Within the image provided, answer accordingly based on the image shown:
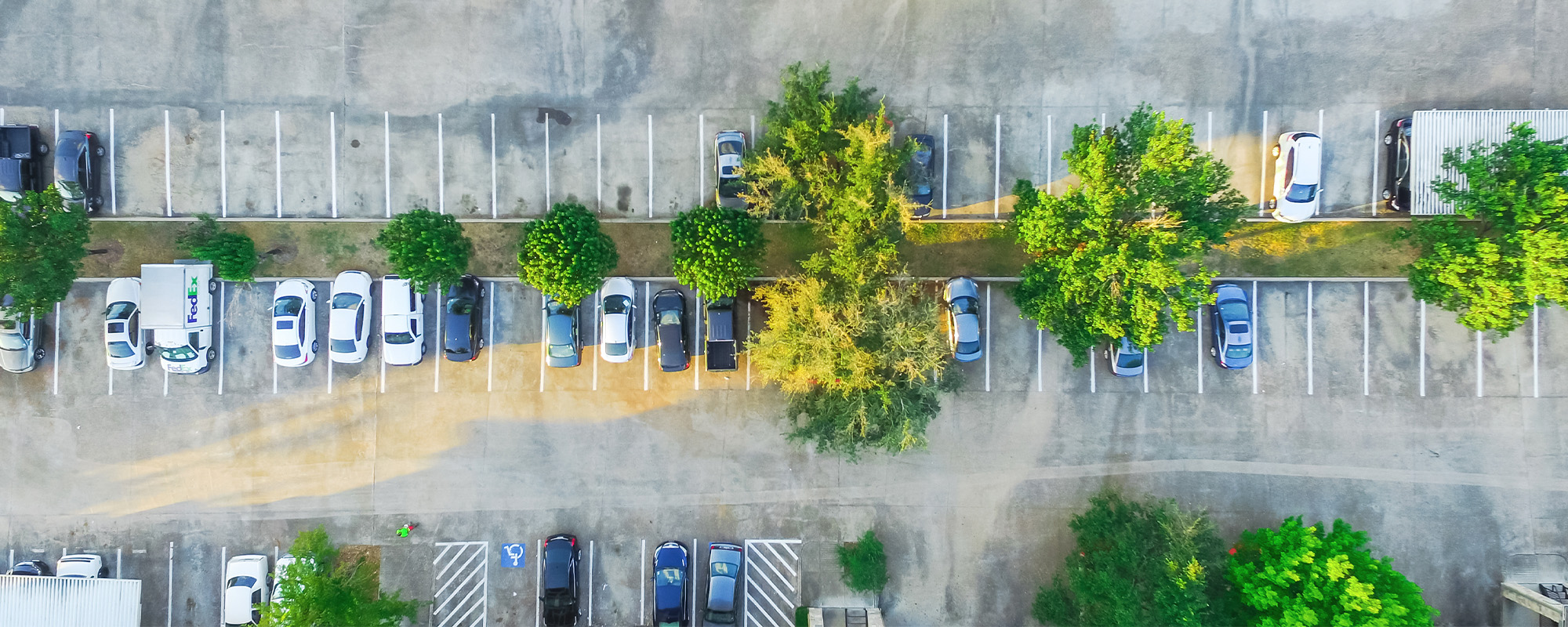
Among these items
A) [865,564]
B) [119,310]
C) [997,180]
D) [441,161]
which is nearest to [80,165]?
[119,310]

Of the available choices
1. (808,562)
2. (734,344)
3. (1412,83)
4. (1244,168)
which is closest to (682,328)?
(734,344)

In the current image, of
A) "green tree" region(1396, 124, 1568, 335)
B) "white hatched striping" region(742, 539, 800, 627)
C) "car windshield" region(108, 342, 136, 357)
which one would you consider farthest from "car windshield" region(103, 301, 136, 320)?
"green tree" region(1396, 124, 1568, 335)

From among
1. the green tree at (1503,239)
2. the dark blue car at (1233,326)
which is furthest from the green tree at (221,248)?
the green tree at (1503,239)

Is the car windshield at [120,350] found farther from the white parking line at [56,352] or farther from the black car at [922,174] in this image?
the black car at [922,174]

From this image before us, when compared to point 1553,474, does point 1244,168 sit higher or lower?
higher

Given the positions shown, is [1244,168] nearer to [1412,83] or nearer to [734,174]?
[1412,83]

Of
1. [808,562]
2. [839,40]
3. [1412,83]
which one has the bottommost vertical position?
[808,562]

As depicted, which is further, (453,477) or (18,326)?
(453,477)
